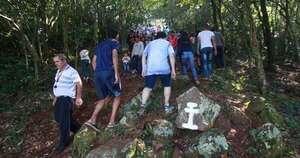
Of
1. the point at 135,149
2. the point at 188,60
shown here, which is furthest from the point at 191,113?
the point at 188,60

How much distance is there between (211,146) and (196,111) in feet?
3.12

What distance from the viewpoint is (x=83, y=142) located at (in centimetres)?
880

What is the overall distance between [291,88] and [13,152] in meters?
10.2

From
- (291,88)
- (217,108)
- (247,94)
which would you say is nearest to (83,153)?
(217,108)

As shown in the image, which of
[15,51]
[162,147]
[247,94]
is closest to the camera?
[162,147]

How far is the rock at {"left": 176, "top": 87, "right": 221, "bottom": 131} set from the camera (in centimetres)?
877

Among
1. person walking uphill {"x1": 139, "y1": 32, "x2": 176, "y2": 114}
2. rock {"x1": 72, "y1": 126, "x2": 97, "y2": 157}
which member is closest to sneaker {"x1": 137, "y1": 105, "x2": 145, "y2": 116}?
person walking uphill {"x1": 139, "y1": 32, "x2": 176, "y2": 114}

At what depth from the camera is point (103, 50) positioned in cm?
892

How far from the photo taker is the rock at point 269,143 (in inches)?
330

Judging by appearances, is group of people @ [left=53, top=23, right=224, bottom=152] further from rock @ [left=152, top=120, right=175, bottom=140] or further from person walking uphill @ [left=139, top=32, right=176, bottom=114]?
rock @ [left=152, top=120, right=175, bottom=140]

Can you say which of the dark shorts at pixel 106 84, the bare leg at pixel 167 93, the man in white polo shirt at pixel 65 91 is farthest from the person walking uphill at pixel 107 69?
the bare leg at pixel 167 93

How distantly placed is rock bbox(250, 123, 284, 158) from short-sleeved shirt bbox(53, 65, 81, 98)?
357cm

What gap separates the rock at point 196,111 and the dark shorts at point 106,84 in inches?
49.9

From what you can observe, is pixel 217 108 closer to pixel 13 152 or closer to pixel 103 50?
pixel 103 50
